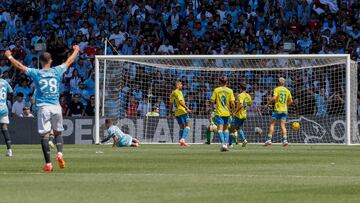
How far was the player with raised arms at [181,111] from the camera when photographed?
111 feet

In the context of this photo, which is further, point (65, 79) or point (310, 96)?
point (65, 79)

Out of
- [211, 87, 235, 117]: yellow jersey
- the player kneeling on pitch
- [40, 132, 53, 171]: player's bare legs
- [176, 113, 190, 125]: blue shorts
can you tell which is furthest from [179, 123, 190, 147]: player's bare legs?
[40, 132, 53, 171]: player's bare legs

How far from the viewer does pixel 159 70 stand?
3862 cm

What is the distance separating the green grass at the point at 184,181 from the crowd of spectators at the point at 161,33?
17009 millimetres

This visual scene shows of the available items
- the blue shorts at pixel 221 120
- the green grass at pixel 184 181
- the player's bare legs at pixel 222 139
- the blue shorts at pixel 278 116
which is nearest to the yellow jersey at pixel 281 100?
the blue shorts at pixel 278 116

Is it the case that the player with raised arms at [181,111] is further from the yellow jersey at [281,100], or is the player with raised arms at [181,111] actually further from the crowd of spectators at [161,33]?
the crowd of spectators at [161,33]

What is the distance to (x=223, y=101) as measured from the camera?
29.5 meters

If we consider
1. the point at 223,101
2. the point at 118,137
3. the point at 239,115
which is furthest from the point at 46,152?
the point at 239,115

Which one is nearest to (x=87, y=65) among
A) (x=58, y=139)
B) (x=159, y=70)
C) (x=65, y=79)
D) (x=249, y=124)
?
(x=65, y=79)

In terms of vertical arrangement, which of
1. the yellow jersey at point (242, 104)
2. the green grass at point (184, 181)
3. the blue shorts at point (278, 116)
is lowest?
the green grass at point (184, 181)

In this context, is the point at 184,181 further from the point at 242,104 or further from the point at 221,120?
the point at 242,104

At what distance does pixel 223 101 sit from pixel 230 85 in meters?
9.78

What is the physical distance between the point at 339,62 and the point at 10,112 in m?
12.8

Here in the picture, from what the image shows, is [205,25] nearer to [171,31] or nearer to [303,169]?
[171,31]
